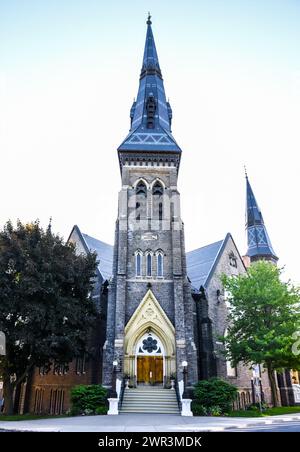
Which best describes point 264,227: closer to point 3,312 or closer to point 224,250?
point 224,250

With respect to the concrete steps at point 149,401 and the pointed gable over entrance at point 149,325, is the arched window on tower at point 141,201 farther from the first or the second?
the concrete steps at point 149,401

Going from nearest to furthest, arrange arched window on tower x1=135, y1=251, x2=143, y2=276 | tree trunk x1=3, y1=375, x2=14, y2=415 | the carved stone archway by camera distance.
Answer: tree trunk x1=3, y1=375, x2=14, y2=415
the carved stone archway
arched window on tower x1=135, y1=251, x2=143, y2=276

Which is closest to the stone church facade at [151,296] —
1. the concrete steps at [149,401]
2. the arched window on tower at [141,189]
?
the arched window on tower at [141,189]

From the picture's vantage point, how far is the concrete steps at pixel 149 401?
19547mm

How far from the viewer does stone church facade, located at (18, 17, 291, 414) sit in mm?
22531

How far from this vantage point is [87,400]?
1928 cm

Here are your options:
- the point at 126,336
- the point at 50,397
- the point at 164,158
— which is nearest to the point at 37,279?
the point at 126,336

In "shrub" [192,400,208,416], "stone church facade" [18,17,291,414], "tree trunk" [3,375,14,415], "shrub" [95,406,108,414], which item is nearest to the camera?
"shrub" [95,406,108,414]

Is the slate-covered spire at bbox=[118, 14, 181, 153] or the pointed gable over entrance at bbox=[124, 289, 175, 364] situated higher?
the slate-covered spire at bbox=[118, 14, 181, 153]

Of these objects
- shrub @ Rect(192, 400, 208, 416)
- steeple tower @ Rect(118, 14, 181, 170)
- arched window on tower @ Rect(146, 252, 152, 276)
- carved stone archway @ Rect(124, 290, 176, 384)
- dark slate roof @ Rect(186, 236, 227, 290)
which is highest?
steeple tower @ Rect(118, 14, 181, 170)

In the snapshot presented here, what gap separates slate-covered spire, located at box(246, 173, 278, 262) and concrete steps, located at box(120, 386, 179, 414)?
23.4m

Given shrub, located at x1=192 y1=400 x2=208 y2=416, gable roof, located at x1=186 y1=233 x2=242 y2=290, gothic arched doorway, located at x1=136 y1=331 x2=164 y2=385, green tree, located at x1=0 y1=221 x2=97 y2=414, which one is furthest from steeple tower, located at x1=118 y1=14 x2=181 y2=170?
shrub, located at x1=192 y1=400 x2=208 y2=416

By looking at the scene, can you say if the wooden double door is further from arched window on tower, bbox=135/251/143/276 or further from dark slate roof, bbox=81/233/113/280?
dark slate roof, bbox=81/233/113/280
